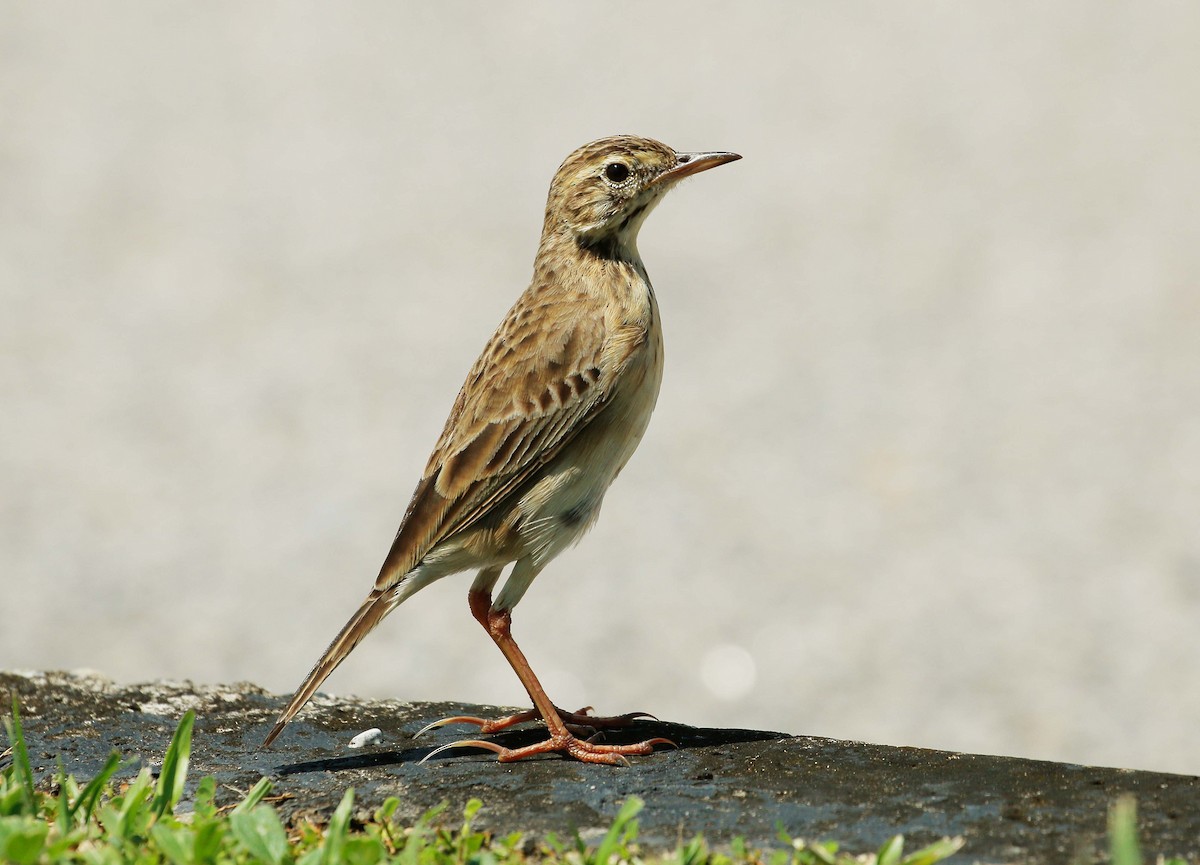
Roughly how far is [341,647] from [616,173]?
233 cm

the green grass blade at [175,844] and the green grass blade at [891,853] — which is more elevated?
the green grass blade at [891,853]

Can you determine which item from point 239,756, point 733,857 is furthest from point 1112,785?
point 239,756

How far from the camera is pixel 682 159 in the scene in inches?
236

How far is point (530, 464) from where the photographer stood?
5309 millimetres

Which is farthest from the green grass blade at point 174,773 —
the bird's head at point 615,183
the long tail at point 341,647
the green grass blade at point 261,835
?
the bird's head at point 615,183

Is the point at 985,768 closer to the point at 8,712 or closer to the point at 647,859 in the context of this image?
the point at 647,859

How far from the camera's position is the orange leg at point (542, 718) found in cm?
498

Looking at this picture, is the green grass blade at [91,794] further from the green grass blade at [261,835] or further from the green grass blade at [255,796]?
the green grass blade at [261,835]

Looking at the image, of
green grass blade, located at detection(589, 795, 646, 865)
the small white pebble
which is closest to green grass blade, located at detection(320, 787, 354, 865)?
green grass blade, located at detection(589, 795, 646, 865)

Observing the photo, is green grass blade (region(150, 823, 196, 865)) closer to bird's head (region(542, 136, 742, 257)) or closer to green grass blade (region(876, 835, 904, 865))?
green grass blade (region(876, 835, 904, 865))

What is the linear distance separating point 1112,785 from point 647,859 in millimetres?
1526

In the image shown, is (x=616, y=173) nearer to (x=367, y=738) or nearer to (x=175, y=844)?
(x=367, y=738)

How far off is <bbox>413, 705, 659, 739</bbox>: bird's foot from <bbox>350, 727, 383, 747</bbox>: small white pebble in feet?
0.57

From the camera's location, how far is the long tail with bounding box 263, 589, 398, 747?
4.98 m
